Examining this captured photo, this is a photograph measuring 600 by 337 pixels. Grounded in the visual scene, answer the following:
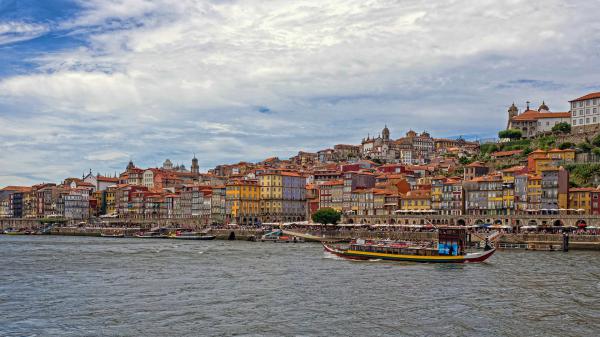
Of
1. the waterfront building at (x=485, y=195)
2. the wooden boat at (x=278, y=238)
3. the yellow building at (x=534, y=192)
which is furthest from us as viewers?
the waterfront building at (x=485, y=195)

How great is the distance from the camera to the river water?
93.8 ft

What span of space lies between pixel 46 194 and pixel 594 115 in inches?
4737

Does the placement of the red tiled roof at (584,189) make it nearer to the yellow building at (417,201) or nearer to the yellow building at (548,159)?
the yellow building at (548,159)

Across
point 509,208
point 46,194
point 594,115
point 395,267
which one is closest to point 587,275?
point 395,267

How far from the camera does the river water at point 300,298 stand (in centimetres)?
2858

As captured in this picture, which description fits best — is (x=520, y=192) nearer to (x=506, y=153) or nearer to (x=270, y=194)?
(x=506, y=153)

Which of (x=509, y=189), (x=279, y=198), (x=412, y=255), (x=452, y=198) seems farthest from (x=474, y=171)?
(x=412, y=255)

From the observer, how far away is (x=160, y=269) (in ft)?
166

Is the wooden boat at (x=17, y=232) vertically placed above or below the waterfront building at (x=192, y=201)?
below

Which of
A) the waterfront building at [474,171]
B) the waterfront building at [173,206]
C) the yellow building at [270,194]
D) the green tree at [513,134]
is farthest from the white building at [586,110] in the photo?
the waterfront building at [173,206]

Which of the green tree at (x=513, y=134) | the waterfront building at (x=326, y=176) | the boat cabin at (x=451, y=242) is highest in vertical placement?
the green tree at (x=513, y=134)

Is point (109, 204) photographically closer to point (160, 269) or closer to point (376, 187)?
point (376, 187)

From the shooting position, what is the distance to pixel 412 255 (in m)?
55.8

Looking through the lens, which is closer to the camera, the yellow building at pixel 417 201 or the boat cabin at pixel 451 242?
the boat cabin at pixel 451 242
